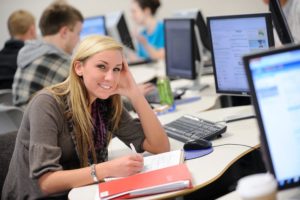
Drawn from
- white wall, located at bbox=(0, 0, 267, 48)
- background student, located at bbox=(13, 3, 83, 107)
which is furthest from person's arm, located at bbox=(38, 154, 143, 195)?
white wall, located at bbox=(0, 0, 267, 48)

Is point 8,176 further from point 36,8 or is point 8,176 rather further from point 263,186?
point 36,8

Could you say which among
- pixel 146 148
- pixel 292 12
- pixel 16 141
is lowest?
pixel 146 148

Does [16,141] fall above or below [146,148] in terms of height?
above

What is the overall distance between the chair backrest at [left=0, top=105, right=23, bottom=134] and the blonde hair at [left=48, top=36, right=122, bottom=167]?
1.10 metres

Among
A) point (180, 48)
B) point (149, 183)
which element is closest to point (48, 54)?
point (180, 48)

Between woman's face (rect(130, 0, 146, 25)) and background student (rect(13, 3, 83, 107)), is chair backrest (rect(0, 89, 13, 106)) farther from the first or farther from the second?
woman's face (rect(130, 0, 146, 25))

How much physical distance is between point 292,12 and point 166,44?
38.6 inches

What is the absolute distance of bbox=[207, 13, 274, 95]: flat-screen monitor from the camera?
7.82 ft

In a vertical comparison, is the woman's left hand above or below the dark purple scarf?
above

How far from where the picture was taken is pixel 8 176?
2094 mm

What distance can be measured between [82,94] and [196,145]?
0.52 meters

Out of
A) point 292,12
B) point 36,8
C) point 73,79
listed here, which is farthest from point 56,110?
point 36,8

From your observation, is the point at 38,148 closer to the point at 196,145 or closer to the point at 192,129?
the point at 196,145

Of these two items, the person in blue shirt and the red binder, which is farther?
the person in blue shirt
